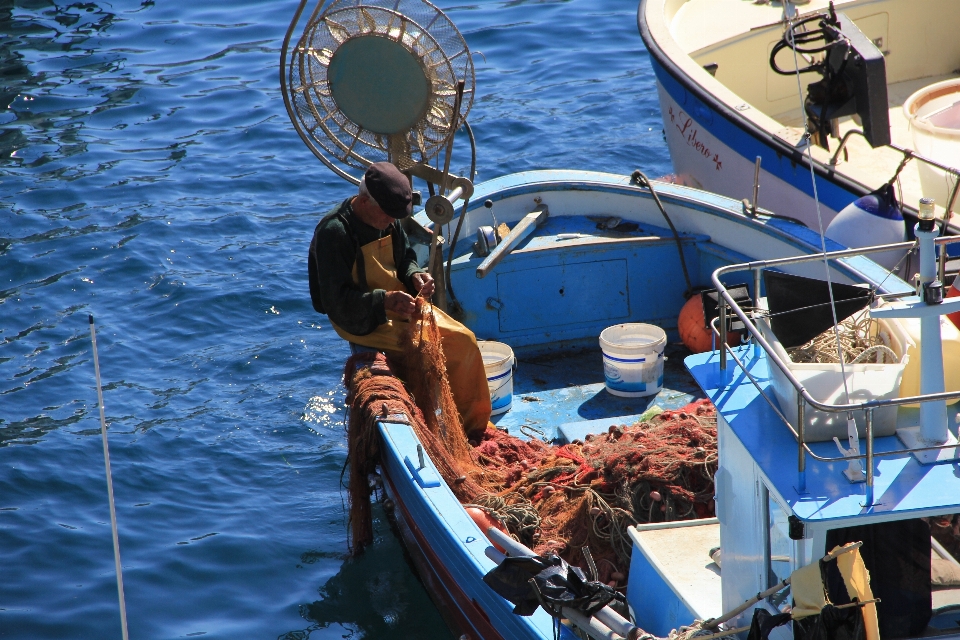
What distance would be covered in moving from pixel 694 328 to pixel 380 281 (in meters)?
2.19

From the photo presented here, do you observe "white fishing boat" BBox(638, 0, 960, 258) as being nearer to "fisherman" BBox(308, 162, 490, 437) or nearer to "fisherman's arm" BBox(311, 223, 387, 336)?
"fisherman" BBox(308, 162, 490, 437)

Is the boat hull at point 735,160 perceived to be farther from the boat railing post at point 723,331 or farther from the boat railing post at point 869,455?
the boat railing post at point 869,455

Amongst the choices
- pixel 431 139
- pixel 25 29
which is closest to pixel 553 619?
pixel 431 139

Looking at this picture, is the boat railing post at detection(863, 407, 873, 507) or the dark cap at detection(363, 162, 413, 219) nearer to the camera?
the boat railing post at detection(863, 407, 873, 507)

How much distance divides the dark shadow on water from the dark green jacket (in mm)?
1455

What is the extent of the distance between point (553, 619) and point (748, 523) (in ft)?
2.94

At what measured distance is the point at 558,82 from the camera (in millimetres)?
13812

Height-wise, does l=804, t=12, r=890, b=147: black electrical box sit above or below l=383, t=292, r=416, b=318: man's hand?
above

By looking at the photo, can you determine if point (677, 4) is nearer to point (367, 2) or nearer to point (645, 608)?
point (367, 2)

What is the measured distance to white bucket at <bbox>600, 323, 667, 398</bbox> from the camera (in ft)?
20.0

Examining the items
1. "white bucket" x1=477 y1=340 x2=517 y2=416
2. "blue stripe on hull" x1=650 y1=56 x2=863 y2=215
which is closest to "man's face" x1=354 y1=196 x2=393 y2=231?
"white bucket" x1=477 y1=340 x2=517 y2=416

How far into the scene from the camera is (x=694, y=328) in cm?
641

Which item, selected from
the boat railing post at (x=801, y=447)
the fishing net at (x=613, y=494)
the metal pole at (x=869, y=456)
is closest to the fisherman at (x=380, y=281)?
the fishing net at (x=613, y=494)

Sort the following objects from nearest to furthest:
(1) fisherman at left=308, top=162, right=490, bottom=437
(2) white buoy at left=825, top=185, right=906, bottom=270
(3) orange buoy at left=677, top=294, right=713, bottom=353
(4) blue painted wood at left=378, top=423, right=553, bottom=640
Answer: (4) blue painted wood at left=378, top=423, right=553, bottom=640, (1) fisherman at left=308, top=162, right=490, bottom=437, (2) white buoy at left=825, top=185, right=906, bottom=270, (3) orange buoy at left=677, top=294, right=713, bottom=353
